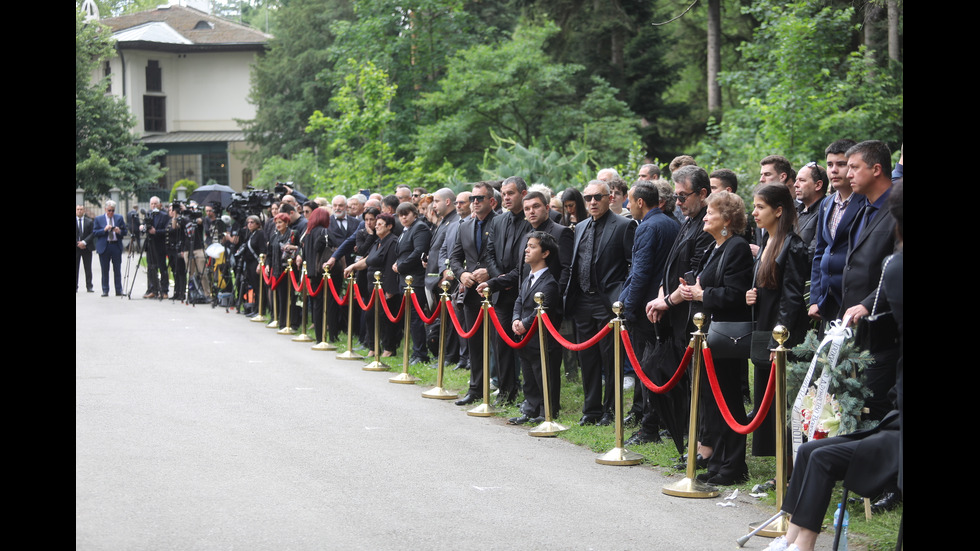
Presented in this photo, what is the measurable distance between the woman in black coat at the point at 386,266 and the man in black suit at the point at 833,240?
7.84m

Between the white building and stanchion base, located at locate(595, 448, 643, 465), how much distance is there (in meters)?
57.1

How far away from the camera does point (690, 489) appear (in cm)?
766

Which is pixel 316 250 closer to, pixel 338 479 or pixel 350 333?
pixel 350 333

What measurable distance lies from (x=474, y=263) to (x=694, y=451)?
4.99 m

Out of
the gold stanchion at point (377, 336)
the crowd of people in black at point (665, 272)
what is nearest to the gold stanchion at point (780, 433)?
the crowd of people in black at point (665, 272)

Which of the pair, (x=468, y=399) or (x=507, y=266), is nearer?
(x=507, y=266)

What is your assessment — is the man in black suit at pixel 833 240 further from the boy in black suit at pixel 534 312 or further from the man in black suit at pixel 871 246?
the boy in black suit at pixel 534 312

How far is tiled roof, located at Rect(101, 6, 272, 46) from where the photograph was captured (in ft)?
206

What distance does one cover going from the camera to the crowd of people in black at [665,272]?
6.98 m

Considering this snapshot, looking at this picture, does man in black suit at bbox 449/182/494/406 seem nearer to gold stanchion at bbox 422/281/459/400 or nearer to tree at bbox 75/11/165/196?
gold stanchion at bbox 422/281/459/400

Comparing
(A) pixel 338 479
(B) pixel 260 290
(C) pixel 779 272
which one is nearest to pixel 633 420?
(C) pixel 779 272

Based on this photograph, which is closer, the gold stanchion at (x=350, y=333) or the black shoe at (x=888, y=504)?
the black shoe at (x=888, y=504)

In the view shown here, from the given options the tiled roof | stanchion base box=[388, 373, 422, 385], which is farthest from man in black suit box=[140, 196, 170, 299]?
the tiled roof
